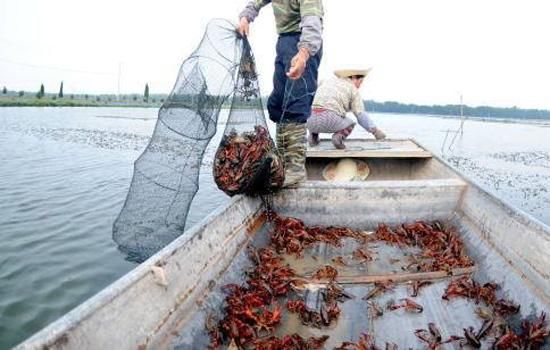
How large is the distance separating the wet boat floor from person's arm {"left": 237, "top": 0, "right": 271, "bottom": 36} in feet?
8.56

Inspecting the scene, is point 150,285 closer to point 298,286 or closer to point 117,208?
point 298,286

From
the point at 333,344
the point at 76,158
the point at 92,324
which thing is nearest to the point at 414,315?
the point at 333,344

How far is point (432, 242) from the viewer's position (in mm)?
4832

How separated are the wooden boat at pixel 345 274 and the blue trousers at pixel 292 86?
0.97 meters

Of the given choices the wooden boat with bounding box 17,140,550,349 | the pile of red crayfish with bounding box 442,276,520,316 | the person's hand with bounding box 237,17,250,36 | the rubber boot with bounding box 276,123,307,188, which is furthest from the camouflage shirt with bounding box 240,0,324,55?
the pile of red crayfish with bounding box 442,276,520,316

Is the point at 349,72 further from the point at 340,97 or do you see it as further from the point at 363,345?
the point at 363,345

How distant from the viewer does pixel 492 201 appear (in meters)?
4.43

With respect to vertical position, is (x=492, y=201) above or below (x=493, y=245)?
above

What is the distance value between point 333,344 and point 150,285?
1333mm

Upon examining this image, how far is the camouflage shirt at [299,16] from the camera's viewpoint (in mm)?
4840

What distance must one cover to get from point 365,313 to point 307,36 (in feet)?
9.69

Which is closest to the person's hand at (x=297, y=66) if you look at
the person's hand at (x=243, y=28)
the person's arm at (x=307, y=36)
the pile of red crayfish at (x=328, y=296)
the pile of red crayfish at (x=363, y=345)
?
the person's arm at (x=307, y=36)

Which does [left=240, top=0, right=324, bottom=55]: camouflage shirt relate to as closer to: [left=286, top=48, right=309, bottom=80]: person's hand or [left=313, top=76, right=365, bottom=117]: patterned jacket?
[left=286, top=48, right=309, bottom=80]: person's hand

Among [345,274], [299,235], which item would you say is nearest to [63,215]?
[299,235]
